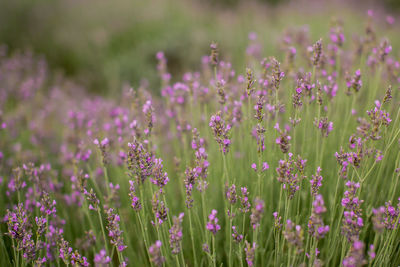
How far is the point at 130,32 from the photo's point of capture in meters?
7.44

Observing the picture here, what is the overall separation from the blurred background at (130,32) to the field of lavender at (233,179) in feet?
8.78

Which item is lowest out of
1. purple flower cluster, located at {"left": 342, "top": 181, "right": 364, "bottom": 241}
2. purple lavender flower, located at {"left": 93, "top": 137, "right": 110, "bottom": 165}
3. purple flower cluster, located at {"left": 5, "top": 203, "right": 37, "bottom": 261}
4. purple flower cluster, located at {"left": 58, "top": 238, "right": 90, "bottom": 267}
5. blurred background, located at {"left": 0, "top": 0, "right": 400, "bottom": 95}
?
purple flower cluster, located at {"left": 342, "top": 181, "right": 364, "bottom": 241}

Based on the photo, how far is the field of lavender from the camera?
5.11ft

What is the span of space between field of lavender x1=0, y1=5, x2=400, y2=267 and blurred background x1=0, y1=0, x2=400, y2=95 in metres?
2.68

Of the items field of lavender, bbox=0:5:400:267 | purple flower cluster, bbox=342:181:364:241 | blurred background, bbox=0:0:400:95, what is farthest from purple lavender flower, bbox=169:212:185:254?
blurred background, bbox=0:0:400:95

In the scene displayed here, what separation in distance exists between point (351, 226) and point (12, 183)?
192 cm

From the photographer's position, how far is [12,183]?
210 centimetres

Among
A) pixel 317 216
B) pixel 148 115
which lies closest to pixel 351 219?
pixel 317 216

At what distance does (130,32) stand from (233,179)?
628 centimetres

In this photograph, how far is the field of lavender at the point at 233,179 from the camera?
156cm

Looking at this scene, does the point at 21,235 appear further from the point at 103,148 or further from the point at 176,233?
the point at 176,233

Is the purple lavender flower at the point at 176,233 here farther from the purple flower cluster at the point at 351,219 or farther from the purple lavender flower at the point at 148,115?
the purple flower cluster at the point at 351,219

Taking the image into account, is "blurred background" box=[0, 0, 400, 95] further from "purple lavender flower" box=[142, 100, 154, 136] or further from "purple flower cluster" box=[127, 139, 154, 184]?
"purple flower cluster" box=[127, 139, 154, 184]

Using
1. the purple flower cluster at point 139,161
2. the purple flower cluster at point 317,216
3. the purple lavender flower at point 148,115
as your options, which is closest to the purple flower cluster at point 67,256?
the purple flower cluster at point 139,161
